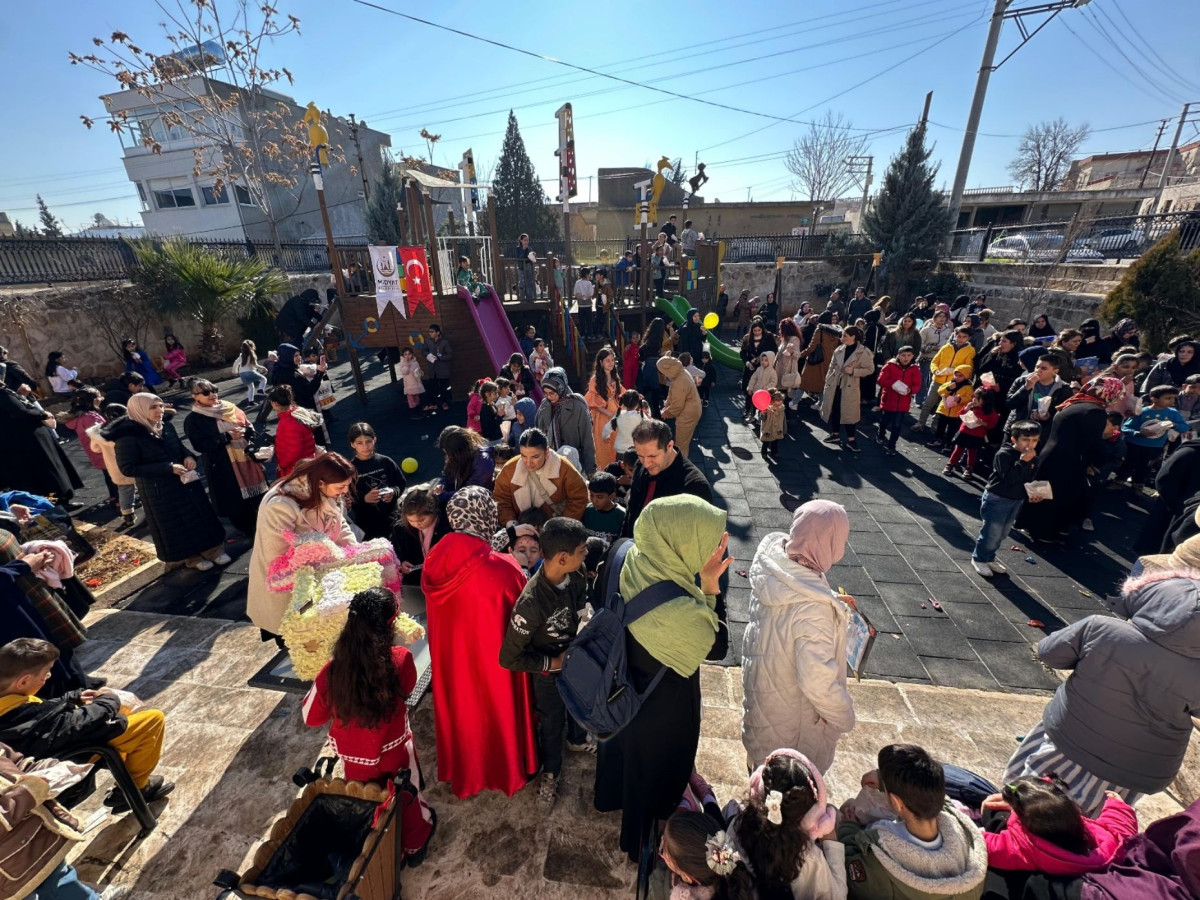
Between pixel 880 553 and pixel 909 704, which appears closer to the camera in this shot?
pixel 909 704

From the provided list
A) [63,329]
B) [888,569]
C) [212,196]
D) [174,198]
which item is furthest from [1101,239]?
[174,198]

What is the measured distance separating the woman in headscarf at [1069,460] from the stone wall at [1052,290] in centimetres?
665

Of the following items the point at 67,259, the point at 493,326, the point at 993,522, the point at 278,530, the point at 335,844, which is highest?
the point at 67,259

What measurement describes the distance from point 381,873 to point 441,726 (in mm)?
660

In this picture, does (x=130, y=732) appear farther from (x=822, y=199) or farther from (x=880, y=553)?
(x=822, y=199)

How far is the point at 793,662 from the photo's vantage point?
2.15m

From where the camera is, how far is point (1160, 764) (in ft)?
6.82

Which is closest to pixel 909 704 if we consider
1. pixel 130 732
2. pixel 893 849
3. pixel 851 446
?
pixel 893 849

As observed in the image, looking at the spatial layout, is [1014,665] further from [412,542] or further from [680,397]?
[412,542]

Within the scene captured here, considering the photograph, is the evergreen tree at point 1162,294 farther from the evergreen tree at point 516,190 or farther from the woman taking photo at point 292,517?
the evergreen tree at point 516,190

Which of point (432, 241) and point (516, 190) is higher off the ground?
point (516, 190)

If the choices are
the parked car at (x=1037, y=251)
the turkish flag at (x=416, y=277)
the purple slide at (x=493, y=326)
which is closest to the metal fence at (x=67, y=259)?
the turkish flag at (x=416, y=277)

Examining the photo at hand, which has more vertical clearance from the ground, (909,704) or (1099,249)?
(1099,249)

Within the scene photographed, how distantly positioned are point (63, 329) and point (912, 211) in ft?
81.7
